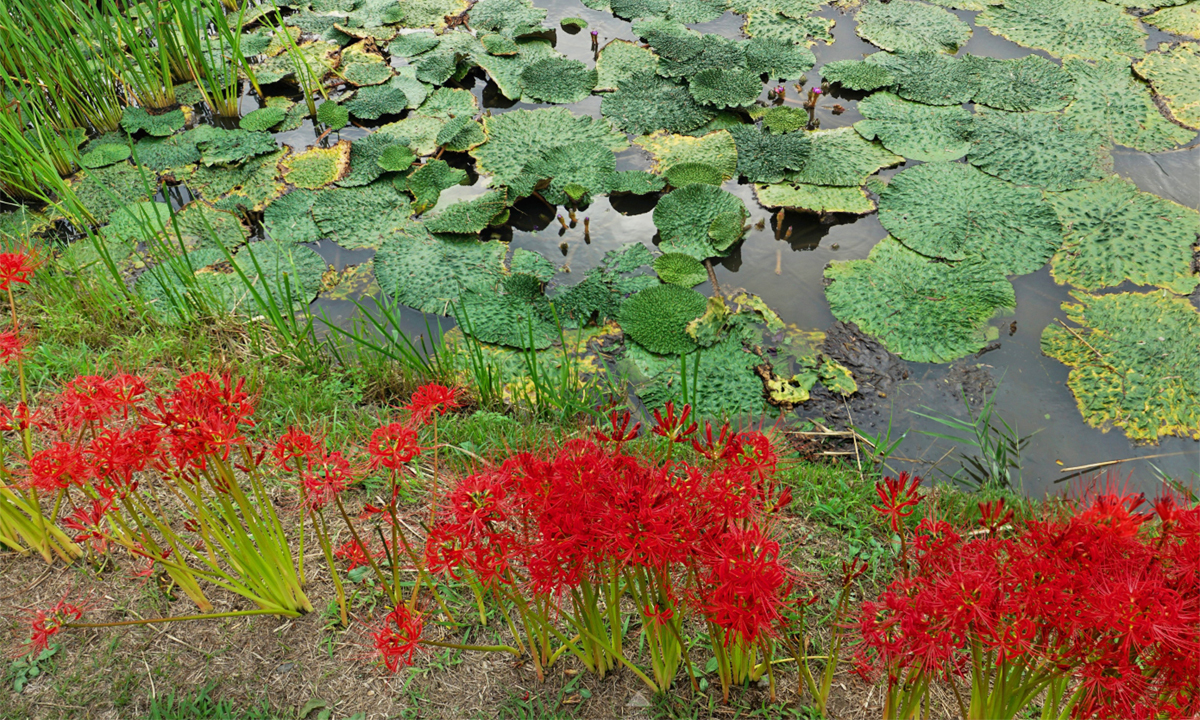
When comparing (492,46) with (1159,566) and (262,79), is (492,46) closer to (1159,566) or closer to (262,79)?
(262,79)

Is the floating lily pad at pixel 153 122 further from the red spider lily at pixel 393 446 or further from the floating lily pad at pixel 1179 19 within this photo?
the floating lily pad at pixel 1179 19

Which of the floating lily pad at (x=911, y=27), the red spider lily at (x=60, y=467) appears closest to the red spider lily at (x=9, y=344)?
the red spider lily at (x=60, y=467)

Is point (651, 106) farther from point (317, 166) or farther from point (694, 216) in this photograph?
point (317, 166)

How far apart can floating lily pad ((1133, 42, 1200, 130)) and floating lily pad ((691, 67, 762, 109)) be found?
197 centimetres

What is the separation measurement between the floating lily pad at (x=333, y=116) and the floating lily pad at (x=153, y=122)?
2.48 ft

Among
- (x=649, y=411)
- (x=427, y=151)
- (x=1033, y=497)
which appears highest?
(x=427, y=151)

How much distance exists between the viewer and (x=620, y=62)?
3.94m

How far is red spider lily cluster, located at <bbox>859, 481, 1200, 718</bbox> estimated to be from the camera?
86 centimetres

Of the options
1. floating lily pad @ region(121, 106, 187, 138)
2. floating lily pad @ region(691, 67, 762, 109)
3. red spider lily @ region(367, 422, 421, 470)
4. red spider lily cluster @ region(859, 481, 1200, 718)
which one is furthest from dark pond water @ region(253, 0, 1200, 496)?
red spider lily @ region(367, 422, 421, 470)

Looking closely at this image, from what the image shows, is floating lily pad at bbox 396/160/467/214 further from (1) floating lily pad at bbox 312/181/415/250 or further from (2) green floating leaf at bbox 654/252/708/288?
(2) green floating leaf at bbox 654/252/708/288

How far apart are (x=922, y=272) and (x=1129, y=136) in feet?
4.83

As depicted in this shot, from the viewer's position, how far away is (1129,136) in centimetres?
331

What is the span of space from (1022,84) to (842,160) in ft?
3.85

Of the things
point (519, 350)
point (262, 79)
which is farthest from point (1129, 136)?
point (262, 79)
